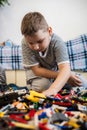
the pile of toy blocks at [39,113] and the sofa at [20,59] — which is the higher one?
the sofa at [20,59]

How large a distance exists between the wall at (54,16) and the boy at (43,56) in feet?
3.12

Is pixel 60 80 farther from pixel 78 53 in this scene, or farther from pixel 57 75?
pixel 78 53

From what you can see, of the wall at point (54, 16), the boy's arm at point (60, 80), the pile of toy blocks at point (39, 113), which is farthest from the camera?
the wall at point (54, 16)

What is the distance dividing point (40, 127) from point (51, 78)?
812 mm

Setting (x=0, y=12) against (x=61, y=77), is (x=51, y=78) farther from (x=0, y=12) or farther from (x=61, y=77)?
(x=0, y=12)

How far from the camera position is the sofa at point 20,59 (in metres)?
1.98

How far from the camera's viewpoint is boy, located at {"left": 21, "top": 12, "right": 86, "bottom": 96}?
0.99m

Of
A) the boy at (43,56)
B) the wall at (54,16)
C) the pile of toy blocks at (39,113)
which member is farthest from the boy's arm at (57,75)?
the wall at (54,16)

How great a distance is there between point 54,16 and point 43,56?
110 cm

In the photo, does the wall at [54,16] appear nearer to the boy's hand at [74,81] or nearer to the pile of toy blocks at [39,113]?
the boy's hand at [74,81]

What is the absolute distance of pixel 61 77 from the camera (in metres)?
1.07

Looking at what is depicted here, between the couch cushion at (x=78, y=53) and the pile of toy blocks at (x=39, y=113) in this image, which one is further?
the couch cushion at (x=78, y=53)

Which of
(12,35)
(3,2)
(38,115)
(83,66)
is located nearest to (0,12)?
(3,2)

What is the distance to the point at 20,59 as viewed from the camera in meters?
2.04
